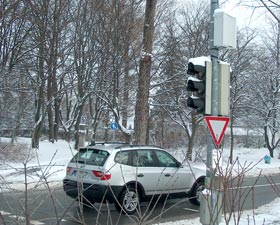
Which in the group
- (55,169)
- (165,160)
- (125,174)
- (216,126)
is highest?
(216,126)

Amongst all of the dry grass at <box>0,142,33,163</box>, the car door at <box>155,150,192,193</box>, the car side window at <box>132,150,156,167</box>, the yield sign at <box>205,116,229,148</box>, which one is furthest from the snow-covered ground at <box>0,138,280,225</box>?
the car side window at <box>132,150,156,167</box>

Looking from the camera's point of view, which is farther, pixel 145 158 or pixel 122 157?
pixel 145 158

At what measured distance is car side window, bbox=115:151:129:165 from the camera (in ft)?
35.7

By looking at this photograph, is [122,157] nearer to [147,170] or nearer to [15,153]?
[147,170]

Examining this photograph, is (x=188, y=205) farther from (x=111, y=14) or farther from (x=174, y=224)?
(x=111, y=14)

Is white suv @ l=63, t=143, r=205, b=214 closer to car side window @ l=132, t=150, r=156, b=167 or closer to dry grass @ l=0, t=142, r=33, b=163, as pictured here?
car side window @ l=132, t=150, r=156, b=167

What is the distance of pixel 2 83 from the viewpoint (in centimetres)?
2428

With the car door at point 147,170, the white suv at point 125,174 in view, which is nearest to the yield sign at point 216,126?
the white suv at point 125,174

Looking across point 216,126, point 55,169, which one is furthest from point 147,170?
point 55,169

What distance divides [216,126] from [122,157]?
3024 mm

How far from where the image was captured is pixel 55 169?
19.5m

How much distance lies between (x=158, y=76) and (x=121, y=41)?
4.17 metres

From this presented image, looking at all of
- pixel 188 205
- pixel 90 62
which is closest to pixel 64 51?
pixel 90 62

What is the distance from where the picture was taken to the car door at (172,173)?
38.7ft
